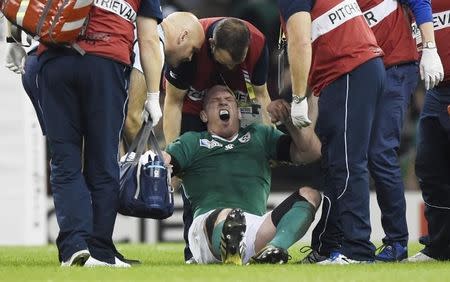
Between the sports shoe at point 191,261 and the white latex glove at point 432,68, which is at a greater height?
the white latex glove at point 432,68

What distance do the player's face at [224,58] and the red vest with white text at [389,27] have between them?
35.9 inches

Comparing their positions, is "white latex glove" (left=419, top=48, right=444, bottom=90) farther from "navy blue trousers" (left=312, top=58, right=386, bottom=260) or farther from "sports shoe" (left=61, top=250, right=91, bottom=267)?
"sports shoe" (left=61, top=250, right=91, bottom=267)

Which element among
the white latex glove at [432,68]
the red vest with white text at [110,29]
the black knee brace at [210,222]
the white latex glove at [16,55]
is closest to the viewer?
the red vest with white text at [110,29]

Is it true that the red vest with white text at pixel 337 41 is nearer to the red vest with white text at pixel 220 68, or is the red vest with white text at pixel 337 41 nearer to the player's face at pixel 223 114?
the player's face at pixel 223 114

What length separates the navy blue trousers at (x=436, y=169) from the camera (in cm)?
904

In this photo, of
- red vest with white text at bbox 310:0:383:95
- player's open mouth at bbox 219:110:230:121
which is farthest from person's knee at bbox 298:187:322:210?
player's open mouth at bbox 219:110:230:121

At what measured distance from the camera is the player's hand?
28.1ft

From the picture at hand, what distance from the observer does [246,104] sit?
9.29 meters

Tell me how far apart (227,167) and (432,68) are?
1.42 metres

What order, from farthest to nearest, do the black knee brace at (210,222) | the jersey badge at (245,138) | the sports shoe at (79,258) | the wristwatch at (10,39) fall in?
the jersey badge at (245,138), the wristwatch at (10,39), the black knee brace at (210,222), the sports shoe at (79,258)

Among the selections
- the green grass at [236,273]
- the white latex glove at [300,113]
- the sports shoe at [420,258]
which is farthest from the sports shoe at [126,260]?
the sports shoe at [420,258]

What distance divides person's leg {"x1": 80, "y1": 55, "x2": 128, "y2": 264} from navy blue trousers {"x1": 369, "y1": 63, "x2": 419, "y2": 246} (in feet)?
5.51

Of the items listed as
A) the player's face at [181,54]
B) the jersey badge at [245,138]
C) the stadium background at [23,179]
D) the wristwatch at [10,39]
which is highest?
the wristwatch at [10,39]

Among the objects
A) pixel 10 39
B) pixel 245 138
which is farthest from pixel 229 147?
pixel 10 39
